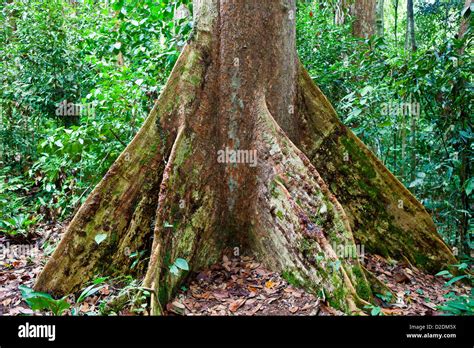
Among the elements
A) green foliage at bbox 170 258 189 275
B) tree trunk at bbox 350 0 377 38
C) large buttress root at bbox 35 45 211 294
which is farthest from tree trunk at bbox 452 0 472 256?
tree trunk at bbox 350 0 377 38

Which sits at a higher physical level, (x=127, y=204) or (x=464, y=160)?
(x=464, y=160)

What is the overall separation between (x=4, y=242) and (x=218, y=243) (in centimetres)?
277

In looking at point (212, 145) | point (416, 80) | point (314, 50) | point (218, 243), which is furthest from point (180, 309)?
point (314, 50)

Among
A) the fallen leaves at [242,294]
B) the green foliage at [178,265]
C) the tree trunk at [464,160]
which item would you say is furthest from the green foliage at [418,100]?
the green foliage at [178,265]

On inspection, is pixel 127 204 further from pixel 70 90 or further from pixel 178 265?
pixel 70 90

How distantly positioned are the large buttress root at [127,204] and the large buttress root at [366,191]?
4.37ft

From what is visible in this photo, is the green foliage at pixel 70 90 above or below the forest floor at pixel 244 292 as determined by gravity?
above

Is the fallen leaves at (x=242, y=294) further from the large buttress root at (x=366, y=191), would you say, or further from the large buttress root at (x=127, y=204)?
the large buttress root at (x=366, y=191)

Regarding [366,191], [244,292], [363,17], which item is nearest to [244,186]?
[244,292]

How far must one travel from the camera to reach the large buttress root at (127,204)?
3594 mm

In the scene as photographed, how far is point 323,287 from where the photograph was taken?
3.37m

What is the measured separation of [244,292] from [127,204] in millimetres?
1333

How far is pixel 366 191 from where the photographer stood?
4516mm
